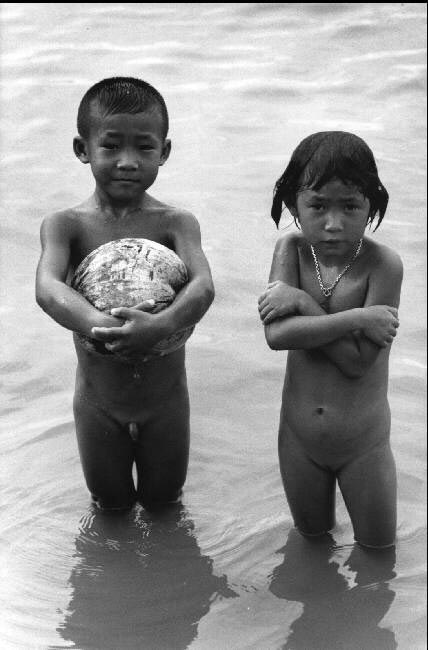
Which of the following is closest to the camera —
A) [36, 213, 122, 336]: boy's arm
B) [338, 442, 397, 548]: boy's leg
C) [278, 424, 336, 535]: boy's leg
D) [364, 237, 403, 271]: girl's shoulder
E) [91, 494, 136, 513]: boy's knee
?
[36, 213, 122, 336]: boy's arm

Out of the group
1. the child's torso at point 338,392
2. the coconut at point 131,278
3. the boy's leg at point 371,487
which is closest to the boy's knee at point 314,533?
the boy's leg at point 371,487

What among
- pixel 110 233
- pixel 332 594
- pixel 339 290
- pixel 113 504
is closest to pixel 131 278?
pixel 110 233

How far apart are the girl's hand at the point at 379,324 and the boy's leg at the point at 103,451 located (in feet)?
4.08

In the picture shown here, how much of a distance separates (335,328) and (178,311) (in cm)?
63

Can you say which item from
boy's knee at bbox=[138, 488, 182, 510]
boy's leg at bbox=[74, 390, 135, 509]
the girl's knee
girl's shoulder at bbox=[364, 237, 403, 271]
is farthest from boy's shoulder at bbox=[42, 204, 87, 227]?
the girl's knee

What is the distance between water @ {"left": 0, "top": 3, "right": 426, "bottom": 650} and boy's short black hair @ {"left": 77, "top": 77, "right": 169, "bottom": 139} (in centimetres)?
183

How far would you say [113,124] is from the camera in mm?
5445

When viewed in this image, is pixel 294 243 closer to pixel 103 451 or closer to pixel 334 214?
pixel 334 214

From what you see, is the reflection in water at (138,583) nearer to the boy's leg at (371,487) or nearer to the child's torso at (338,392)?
the boy's leg at (371,487)

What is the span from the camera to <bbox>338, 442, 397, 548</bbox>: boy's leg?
5.40 meters

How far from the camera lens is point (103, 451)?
579cm

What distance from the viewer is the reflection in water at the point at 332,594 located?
5.28 meters

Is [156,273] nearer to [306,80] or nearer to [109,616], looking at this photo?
[109,616]

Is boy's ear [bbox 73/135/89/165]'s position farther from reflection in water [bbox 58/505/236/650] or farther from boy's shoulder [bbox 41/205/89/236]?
reflection in water [bbox 58/505/236/650]
